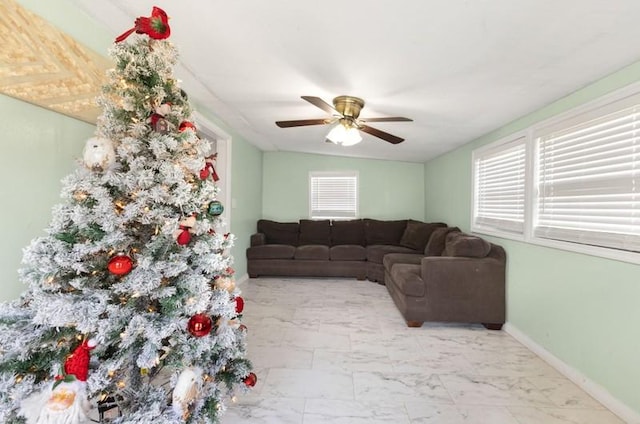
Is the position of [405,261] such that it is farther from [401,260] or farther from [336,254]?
[336,254]

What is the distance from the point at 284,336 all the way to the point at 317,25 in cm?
244

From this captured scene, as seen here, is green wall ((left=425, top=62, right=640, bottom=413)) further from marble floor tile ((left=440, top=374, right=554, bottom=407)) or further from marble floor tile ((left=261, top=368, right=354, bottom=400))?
marble floor tile ((left=261, top=368, right=354, bottom=400))

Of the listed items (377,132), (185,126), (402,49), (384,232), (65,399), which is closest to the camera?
(65,399)

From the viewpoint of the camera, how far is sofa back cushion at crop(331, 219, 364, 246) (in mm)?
5348

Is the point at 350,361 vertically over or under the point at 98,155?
under

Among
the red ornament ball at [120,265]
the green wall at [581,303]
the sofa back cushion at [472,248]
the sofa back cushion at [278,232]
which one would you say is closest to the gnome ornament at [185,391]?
the red ornament ball at [120,265]

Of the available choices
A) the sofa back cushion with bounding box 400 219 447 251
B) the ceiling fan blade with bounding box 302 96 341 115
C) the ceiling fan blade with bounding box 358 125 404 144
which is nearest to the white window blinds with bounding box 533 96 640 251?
the ceiling fan blade with bounding box 358 125 404 144

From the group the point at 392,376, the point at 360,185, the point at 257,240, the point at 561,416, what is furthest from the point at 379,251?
the point at 561,416

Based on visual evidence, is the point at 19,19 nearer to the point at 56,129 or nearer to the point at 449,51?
the point at 56,129

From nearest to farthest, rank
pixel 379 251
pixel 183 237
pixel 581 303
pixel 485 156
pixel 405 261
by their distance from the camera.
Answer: pixel 183 237 → pixel 581 303 → pixel 485 156 → pixel 405 261 → pixel 379 251

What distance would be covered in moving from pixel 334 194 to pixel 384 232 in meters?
1.26

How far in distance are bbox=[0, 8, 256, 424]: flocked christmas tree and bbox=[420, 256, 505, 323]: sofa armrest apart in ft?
7.46

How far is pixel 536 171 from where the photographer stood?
2.61 meters

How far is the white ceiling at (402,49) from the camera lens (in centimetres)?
138
